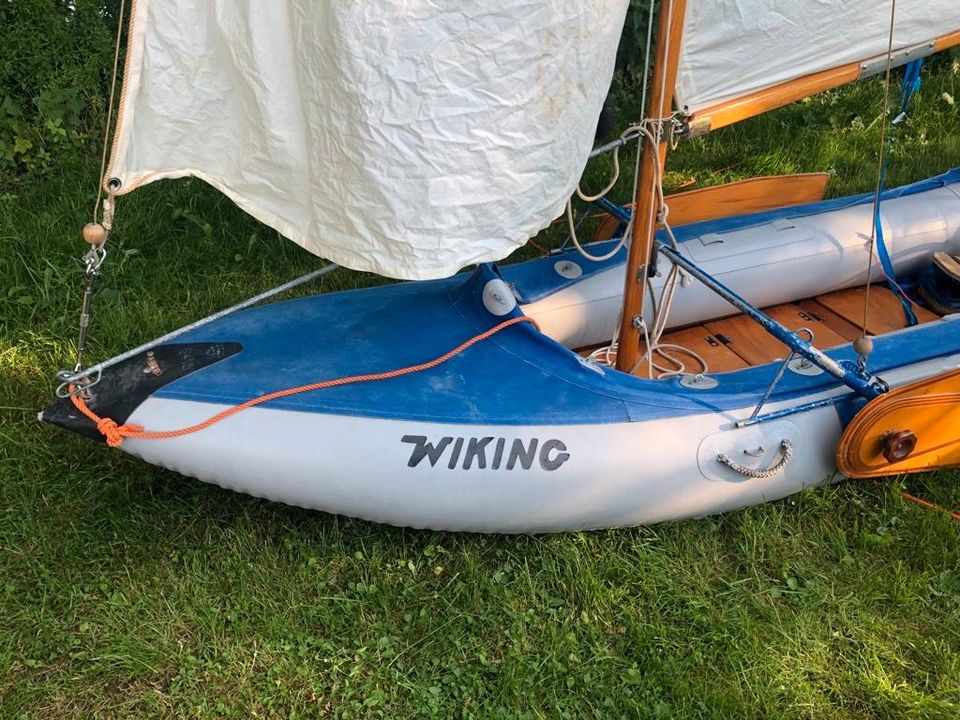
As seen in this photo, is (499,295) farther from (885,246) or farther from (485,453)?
(885,246)

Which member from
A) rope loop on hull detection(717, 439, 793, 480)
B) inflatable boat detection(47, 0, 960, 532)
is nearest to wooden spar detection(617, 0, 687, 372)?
inflatable boat detection(47, 0, 960, 532)

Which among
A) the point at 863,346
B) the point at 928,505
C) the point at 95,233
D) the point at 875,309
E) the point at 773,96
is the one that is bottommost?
the point at 928,505

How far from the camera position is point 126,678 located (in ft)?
7.89

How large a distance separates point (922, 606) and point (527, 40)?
1871 millimetres

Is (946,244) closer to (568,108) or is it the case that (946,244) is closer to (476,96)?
(568,108)

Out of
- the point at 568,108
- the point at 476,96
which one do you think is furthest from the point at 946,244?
the point at 476,96

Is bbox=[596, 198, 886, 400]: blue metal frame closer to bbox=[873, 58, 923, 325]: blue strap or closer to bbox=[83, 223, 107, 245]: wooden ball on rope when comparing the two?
bbox=[873, 58, 923, 325]: blue strap

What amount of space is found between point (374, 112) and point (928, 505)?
207 cm

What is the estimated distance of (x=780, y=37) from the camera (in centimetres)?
267

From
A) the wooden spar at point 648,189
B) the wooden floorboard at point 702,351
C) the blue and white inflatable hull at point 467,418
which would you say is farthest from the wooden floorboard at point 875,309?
the wooden spar at point 648,189

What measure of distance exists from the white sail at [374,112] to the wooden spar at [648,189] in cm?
33

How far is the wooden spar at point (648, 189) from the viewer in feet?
8.00

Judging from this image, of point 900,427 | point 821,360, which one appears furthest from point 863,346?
point 900,427

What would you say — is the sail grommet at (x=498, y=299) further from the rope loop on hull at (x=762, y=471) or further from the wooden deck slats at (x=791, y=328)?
the rope loop on hull at (x=762, y=471)
